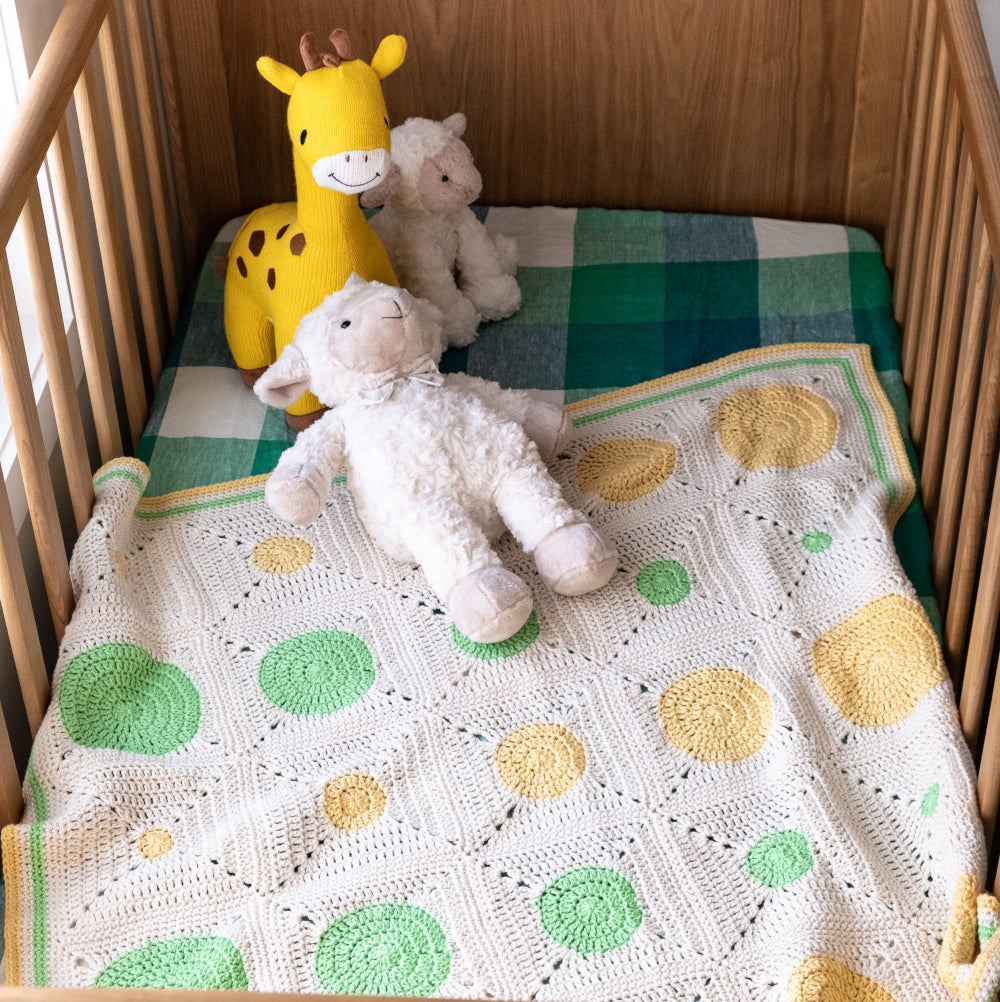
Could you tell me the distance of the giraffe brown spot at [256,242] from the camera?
1.65 metres

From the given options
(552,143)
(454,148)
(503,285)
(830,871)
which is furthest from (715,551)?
(552,143)

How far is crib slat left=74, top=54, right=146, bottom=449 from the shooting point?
148 cm

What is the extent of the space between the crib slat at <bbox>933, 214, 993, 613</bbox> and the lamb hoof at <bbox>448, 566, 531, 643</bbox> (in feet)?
1.57

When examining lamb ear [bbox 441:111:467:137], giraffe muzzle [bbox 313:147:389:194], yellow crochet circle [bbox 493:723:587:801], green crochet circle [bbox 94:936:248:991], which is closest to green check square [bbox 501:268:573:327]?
lamb ear [bbox 441:111:467:137]

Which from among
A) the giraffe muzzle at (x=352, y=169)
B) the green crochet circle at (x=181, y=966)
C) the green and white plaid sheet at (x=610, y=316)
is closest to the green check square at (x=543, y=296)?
the green and white plaid sheet at (x=610, y=316)

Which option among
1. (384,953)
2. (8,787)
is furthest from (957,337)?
(8,787)

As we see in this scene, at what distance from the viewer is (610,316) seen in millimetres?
1786

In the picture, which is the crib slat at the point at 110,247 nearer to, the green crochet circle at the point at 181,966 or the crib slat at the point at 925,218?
the green crochet circle at the point at 181,966

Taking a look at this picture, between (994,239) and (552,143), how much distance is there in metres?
0.92

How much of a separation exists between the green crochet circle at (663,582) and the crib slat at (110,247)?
72cm

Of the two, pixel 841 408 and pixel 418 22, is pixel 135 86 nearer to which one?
pixel 418 22

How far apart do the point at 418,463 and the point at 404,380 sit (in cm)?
12

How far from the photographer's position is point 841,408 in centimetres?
160

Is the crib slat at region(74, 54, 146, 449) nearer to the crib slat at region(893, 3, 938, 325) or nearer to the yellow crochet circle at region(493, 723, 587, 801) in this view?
the yellow crochet circle at region(493, 723, 587, 801)
